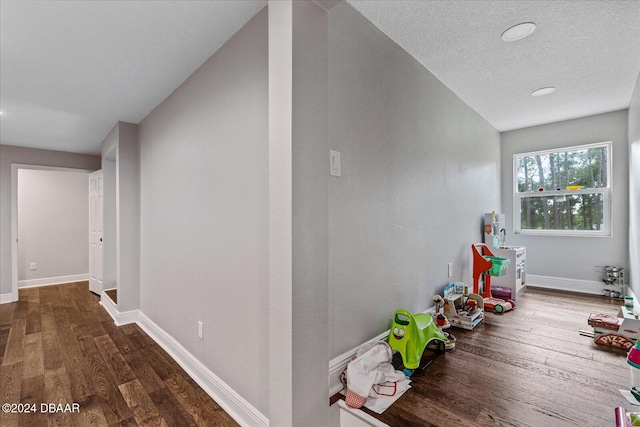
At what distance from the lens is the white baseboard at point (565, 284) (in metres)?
3.96

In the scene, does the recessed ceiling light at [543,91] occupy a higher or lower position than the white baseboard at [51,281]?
higher

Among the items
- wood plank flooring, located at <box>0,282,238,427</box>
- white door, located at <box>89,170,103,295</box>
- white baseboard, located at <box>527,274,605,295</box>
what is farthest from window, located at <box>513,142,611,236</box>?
white door, located at <box>89,170,103,295</box>

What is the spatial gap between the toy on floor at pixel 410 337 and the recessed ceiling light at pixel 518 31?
6.85 ft

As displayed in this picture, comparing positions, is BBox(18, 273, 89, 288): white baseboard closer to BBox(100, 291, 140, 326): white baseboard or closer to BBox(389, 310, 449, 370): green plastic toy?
BBox(100, 291, 140, 326): white baseboard

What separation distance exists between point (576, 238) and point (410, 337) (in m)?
3.75

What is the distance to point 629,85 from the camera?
305 cm

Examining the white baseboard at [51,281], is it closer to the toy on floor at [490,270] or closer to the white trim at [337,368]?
the white trim at [337,368]

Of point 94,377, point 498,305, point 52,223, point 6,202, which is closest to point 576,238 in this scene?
point 498,305

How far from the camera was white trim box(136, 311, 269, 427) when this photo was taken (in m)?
1.73

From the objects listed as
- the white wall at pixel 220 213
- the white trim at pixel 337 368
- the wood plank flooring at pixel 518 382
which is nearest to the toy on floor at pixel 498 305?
the wood plank flooring at pixel 518 382

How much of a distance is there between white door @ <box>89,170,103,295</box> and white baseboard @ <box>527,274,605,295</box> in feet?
21.4

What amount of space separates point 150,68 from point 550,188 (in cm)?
513

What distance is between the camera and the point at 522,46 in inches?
92.2

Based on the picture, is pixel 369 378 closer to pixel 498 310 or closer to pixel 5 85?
pixel 498 310
